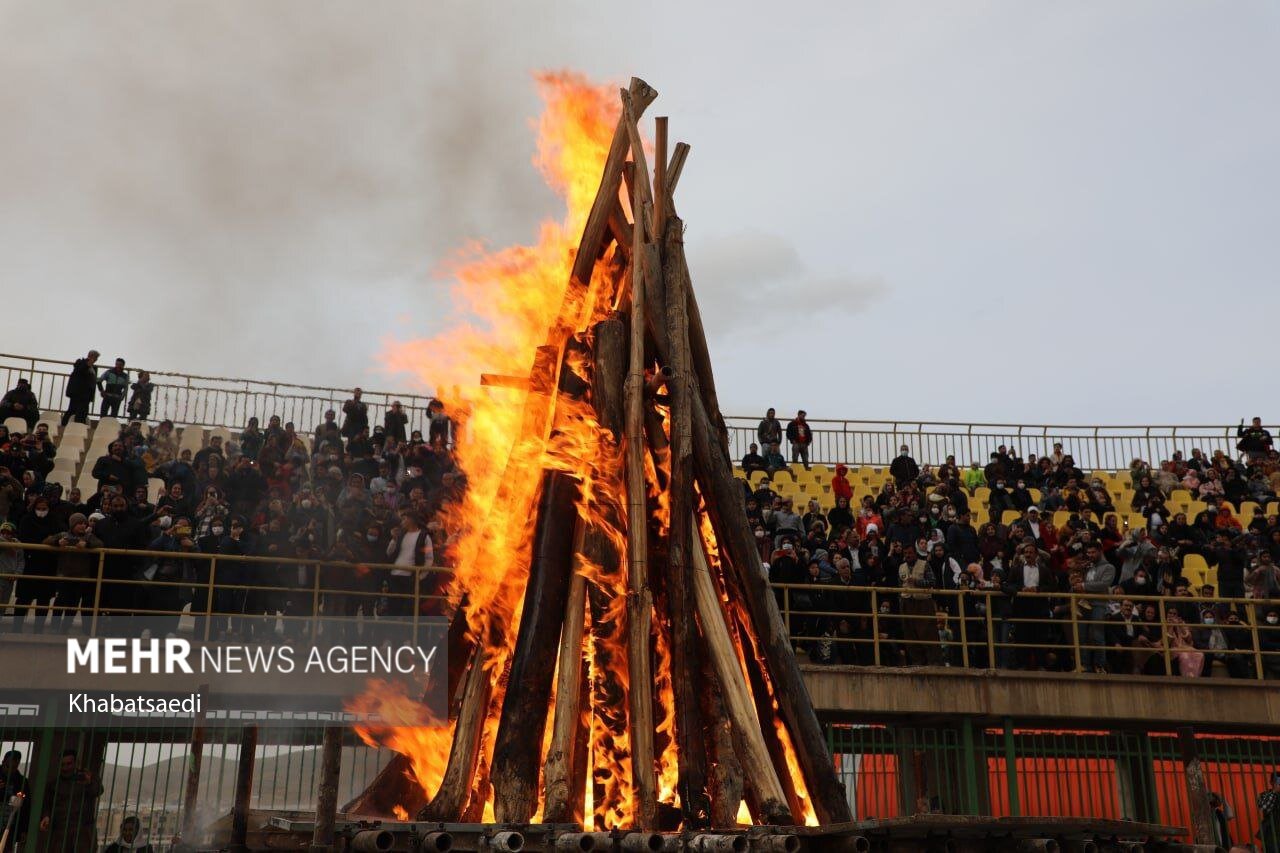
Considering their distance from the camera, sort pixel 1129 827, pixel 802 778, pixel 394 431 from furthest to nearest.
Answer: pixel 394 431
pixel 802 778
pixel 1129 827

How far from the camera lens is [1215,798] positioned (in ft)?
57.5

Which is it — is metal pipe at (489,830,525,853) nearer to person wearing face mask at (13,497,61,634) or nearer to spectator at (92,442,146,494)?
person wearing face mask at (13,497,61,634)

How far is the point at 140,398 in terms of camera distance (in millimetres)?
26234

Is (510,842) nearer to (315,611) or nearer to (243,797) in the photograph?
(243,797)

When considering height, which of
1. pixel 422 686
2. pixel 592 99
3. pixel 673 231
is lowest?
pixel 422 686

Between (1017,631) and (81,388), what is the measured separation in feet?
57.0

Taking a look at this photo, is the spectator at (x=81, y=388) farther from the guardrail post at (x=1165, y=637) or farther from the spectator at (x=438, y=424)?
the guardrail post at (x=1165, y=637)

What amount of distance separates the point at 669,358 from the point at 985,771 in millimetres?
10111

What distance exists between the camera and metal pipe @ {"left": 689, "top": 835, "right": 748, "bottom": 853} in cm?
893

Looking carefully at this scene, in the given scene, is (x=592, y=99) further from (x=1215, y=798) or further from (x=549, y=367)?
(x=1215, y=798)

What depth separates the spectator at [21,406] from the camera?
22.4m

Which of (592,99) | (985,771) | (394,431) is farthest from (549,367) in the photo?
(394,431)

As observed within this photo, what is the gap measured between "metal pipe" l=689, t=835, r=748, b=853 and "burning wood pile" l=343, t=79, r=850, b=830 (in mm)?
1156

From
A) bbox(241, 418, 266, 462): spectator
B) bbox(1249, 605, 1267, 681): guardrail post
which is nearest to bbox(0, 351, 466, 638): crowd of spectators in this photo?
bbox(241, 418, 266, 462): spectator
